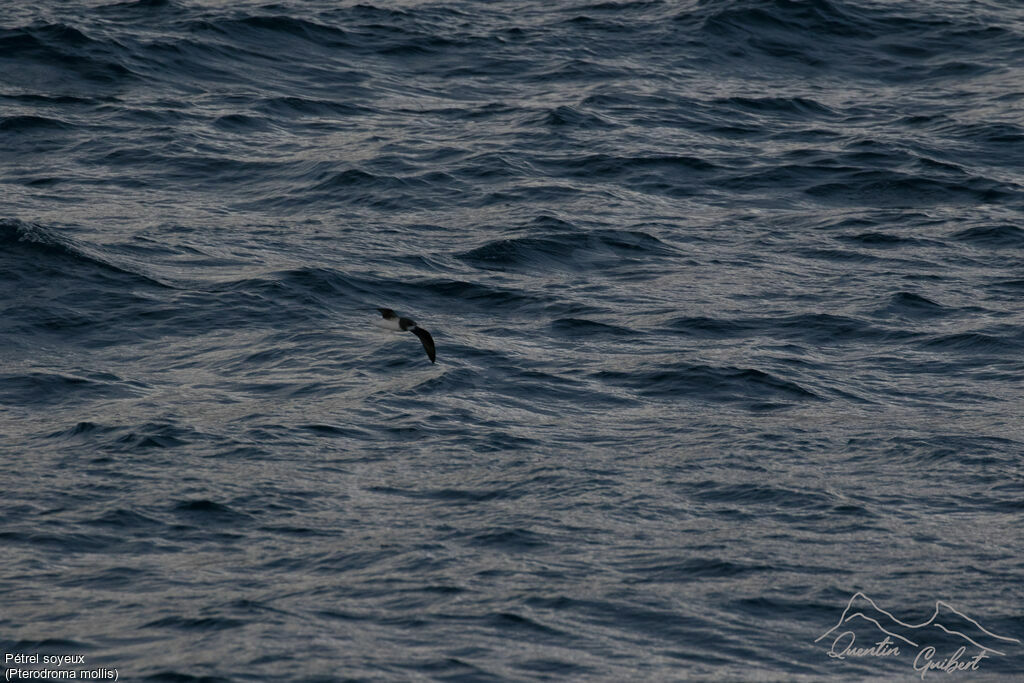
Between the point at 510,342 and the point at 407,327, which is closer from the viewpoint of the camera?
the point at 407,327

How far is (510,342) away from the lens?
17328 mm

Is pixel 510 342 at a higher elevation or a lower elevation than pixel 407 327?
lower

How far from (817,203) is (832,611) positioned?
33.4 feet

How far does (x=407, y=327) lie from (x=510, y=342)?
356cm

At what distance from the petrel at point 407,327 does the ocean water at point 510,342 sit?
1.31 meters

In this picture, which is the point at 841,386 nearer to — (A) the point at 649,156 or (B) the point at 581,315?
(B) the point at 581,315

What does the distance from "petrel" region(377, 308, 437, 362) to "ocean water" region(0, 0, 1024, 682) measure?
1.31 m

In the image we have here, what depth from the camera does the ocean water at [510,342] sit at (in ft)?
40.5

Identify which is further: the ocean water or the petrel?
the petrel

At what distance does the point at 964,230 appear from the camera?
2062cm

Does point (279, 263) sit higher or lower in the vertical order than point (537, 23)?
lower

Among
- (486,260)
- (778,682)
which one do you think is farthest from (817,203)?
(778,682)

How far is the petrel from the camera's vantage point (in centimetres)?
1332

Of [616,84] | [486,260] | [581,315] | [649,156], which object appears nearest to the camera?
[581,315]
